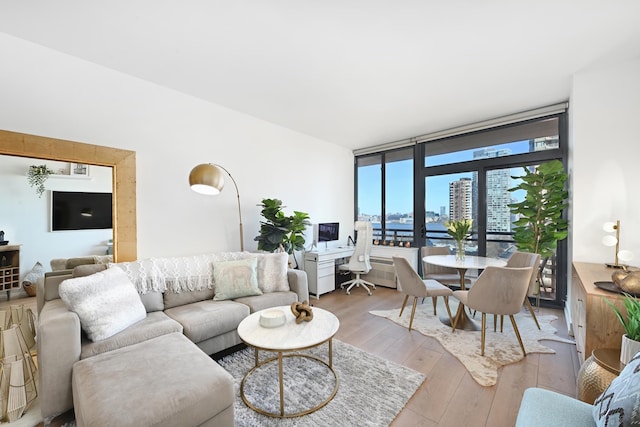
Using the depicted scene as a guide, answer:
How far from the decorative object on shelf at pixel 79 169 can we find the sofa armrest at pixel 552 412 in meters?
3.58

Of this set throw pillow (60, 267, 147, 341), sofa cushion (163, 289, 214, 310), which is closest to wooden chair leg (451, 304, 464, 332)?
sofa cushion (163, 289, 214, 310)

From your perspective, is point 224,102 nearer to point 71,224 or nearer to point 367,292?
point 71,224

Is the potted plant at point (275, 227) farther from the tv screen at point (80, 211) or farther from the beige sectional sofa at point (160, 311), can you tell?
the tv screen at point (80, 211)

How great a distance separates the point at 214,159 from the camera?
3375 mm

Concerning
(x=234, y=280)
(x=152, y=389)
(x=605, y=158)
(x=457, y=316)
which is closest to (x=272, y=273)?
(x=234, y=280)

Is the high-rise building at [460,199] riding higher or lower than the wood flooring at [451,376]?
higher

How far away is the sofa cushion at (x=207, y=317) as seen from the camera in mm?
2166

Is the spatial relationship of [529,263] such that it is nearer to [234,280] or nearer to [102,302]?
[234,280]

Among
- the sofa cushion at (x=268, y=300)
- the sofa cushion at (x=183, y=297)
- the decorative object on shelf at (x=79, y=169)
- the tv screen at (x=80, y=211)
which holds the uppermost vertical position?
the decorative object on shelf at (x=79, y=169)

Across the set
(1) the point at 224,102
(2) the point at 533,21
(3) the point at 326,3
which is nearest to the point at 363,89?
(3) the point at 326,3

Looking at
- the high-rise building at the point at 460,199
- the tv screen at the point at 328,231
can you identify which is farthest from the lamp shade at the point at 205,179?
the high-rise building at the point at 460,199

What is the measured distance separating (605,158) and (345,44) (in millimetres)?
2824

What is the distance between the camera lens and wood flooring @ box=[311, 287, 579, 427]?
5.47 ft

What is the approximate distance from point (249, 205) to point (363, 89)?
213cm
